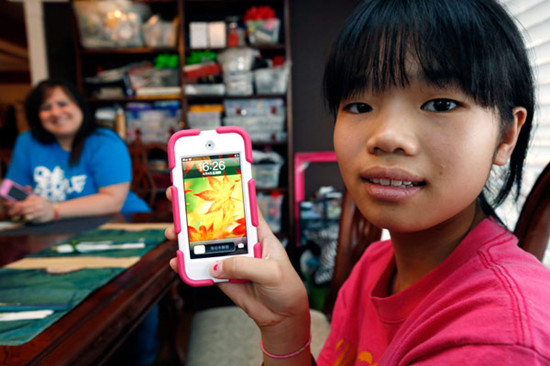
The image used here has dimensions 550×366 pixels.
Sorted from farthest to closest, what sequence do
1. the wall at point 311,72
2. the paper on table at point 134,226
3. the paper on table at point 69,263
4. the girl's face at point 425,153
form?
1. the wall at point 311,72
2. the paper on table at point 134,226
3. the paper on table at point 69,263
4. the girl's face at point 425,153

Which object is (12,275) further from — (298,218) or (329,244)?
(298,218)

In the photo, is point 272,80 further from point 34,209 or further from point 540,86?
point 540,86

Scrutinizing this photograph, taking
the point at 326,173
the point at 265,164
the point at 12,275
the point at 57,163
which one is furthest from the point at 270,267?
the point at 326,173

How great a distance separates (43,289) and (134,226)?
0.65m

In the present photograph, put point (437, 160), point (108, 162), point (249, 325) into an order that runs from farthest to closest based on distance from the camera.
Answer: point (108, 162), point (249, 325), point (437, 160)

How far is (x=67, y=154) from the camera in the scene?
197 centimetres

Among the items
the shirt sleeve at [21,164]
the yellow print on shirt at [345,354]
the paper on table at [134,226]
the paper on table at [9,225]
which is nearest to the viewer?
the yellow print on shirt at [345,354]

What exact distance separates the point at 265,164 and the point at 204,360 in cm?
214

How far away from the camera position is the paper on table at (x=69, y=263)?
0.97 m

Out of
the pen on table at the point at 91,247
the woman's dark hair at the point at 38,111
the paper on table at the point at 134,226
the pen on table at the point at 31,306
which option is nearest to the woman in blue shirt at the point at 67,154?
the woman's dark hair at the point at 38,111

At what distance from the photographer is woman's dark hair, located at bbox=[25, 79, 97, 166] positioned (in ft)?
6.33

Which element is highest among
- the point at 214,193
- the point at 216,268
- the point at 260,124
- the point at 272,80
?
the point at 272,80

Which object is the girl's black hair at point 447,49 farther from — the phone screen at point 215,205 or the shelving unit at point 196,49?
the shelving unit at point 196,49

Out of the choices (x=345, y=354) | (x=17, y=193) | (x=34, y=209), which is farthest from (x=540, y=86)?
(x=17, y=193)
